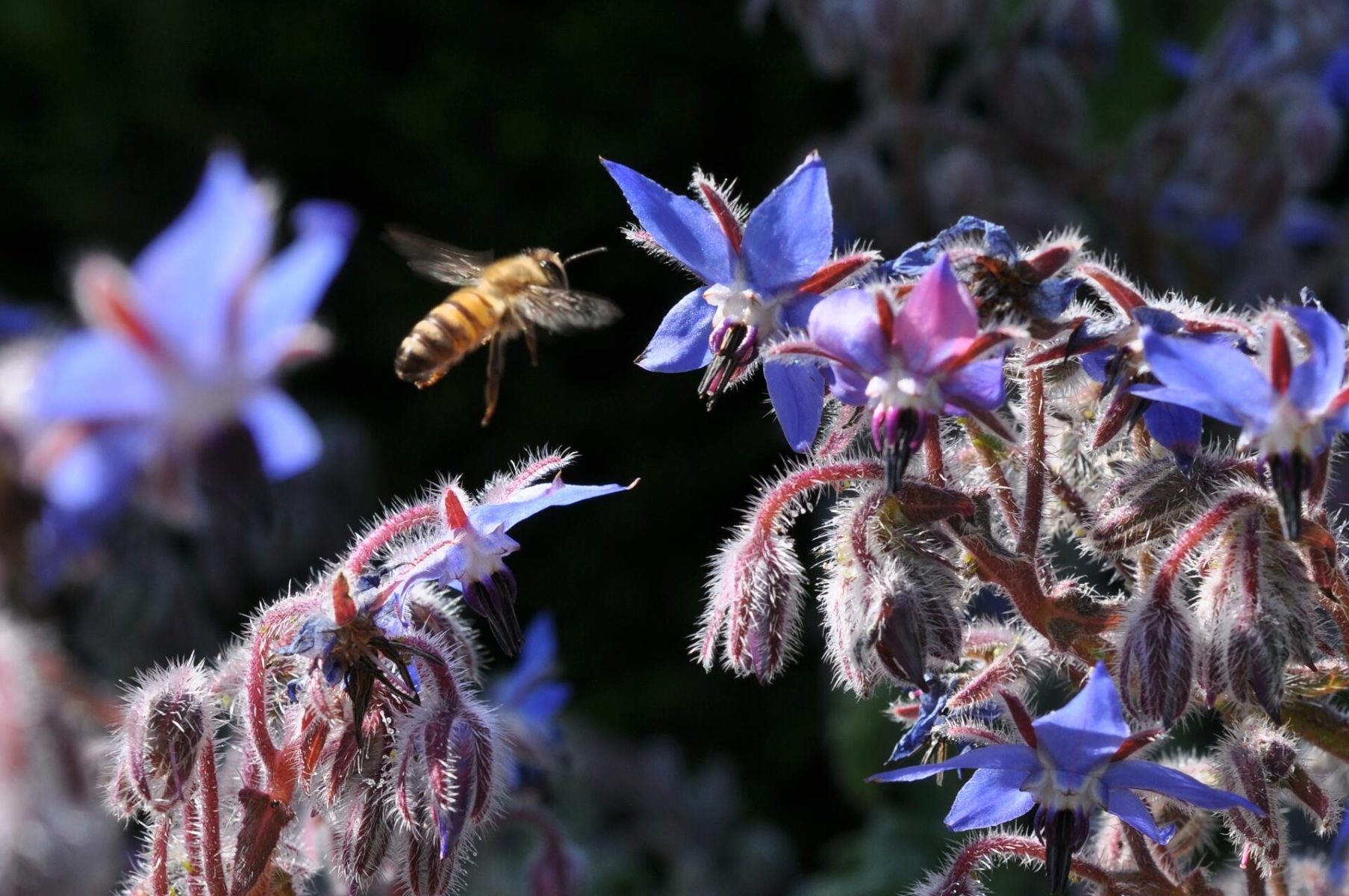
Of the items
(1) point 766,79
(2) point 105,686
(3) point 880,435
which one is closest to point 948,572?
(3) point 880,435

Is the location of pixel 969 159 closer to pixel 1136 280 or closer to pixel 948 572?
pixel 1136 280

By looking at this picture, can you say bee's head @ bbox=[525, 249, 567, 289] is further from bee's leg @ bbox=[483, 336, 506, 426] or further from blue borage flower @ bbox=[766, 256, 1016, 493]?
blue borage flower @ bbox=[766, 256, 1016, 493]

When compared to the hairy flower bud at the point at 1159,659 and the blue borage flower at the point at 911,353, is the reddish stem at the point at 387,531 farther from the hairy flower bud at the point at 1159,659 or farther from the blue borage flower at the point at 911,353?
the hairy flower bud at the point at 1159,659

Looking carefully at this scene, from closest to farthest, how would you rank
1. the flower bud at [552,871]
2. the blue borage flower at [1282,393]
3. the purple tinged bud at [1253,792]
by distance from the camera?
the blue borage flower at [1282,393] < the purple tinged bud at [1253,792] < the flower bud at [552,871]

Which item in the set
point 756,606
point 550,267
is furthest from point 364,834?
point 550,267

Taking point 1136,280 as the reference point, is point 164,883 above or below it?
above

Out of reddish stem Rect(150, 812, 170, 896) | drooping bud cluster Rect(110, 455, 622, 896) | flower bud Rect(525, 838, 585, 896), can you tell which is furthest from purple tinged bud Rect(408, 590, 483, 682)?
flower bud Rect(525, 838, 585, 896)

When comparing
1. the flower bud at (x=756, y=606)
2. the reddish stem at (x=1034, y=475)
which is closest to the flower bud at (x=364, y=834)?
the flower bud at (x=756, y=606)
